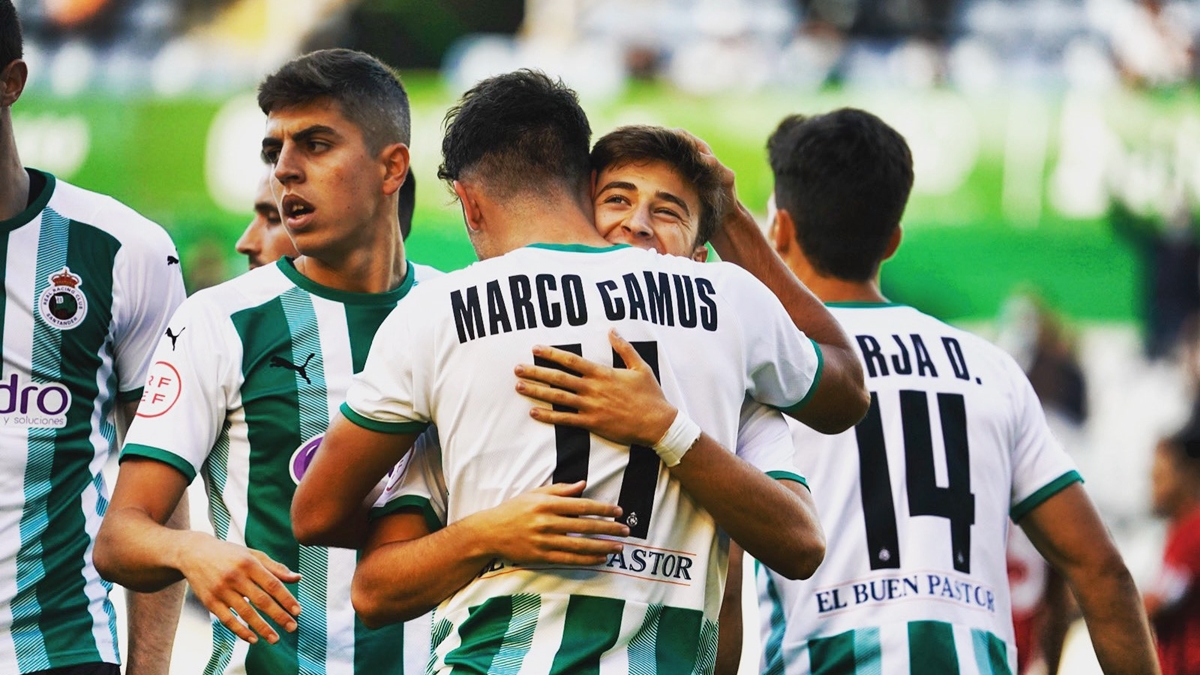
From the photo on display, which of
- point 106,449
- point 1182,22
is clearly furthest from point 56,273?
point 1182,22

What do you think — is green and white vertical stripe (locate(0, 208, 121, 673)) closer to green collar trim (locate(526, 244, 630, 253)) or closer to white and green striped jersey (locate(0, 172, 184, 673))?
white and green striped jersey (locate(0, 172, 184, 673))

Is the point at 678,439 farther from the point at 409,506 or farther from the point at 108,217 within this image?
the point at 108,217

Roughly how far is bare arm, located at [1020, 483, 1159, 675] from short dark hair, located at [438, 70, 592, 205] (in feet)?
5.91

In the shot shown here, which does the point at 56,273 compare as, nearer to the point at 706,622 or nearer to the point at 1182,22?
the point at 706,622

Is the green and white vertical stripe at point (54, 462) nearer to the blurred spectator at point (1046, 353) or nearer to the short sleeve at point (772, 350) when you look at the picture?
the short sleeve at point (772, 350)

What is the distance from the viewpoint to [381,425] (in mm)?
2863

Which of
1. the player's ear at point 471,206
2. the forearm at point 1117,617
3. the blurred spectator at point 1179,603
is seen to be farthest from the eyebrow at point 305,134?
the blurred spectator at point 1179,603

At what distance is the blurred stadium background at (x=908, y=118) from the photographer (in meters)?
14.1

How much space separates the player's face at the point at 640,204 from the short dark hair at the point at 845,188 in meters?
1.14

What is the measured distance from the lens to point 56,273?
3.86 meters

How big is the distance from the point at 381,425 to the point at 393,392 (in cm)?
7

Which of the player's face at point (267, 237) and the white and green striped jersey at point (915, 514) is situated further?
the player's face at point (267, 237)

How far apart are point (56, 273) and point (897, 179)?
2377 millimetres

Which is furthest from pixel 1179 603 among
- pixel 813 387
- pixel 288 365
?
pixel 288 365
